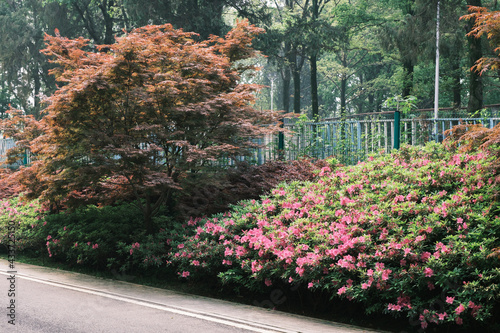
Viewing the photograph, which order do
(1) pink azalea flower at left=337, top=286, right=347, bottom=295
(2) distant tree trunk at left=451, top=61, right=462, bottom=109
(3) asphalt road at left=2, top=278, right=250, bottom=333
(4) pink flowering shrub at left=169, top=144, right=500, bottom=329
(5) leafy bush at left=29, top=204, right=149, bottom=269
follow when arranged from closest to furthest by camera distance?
(4) pink flowering shrub at left=169, top=144, right=500, bottom=329, (3) asphalt road at left=2, top=278, right=250, bottom=333, (1) pink azalea flower at left=337, top=286, right=347, bottom=295, (5) leafy bush at left=29, top=204, right=149, bottom=269, (2) distant tree trunk at left=451, top=61, right=462, bottom=109

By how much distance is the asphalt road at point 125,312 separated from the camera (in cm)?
532

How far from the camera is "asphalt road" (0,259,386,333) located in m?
5.32

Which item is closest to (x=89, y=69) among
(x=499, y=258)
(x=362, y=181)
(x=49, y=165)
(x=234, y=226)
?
(x=49, y=165)

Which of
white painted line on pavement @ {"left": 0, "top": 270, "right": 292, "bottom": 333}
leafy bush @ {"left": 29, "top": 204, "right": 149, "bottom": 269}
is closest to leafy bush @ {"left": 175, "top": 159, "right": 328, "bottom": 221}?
leafy bush @ {"left": 29, "top": 204, "right": 149, "bottom": 269}

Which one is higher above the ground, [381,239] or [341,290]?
[381,239]

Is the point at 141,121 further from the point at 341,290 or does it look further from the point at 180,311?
the point at 341,290

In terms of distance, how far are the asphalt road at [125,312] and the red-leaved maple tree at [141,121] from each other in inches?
79.3

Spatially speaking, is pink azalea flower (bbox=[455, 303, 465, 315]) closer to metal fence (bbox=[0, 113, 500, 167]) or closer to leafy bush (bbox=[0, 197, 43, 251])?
metal fence (bbox=[0, 113, 500, 167])

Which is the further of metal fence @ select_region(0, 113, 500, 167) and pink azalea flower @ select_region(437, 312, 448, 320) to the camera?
metal fence @ select_region(0, 113, 500, 167)

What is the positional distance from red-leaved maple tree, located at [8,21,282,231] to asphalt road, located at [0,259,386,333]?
2.01 m

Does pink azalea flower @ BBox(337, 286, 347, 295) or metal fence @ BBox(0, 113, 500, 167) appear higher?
metal fence @ BBox(0, 113, 500, 167)

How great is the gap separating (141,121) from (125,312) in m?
4.21

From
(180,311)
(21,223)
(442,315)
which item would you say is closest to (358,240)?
(442,315)

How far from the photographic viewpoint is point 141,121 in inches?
357
